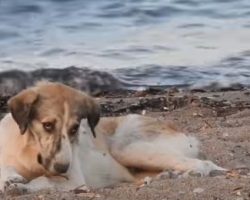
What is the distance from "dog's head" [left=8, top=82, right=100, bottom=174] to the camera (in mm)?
6449

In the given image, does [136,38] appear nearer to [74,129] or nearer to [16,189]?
[74,129]

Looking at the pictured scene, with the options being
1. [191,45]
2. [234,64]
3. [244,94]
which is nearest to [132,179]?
[244,94]

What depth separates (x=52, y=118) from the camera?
6586 millimetres

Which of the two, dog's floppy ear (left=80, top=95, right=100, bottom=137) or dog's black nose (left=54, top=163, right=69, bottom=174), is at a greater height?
dog's floppy ear (left=80, top=95, right=100, bottom=137)

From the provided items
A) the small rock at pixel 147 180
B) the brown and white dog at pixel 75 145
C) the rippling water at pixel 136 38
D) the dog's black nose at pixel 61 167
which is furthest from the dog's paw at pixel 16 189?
the rippling water at pixel 136 38

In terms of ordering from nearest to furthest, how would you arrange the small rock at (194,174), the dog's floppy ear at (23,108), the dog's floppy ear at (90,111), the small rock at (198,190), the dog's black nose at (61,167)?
the dog's black nose at (61,167) < the small rock at (198,190) < the dog's floppy ear at (23,108) < the dog's floppy ear at (90,111) < the small rock at (194,174)

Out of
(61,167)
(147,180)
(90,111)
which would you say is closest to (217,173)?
(147,180)

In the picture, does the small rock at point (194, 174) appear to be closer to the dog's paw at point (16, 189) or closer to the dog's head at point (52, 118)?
the dog's head at point (52, 118)

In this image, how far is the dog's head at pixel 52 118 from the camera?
6.45 meters

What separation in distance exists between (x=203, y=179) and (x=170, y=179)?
271 millimetres

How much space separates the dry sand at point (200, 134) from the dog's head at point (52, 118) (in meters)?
0.26

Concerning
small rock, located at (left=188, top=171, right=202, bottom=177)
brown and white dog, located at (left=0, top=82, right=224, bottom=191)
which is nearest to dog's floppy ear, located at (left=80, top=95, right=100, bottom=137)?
brown and white dog, located at (left=0, top=82, right=224, bottom=191)

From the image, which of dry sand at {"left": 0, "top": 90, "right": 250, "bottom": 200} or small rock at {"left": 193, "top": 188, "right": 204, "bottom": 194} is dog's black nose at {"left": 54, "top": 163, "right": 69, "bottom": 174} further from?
small rock at {"left": 193, "top": 188, "right": 204, "bottom": 194}

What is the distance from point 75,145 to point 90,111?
11.2 inches
